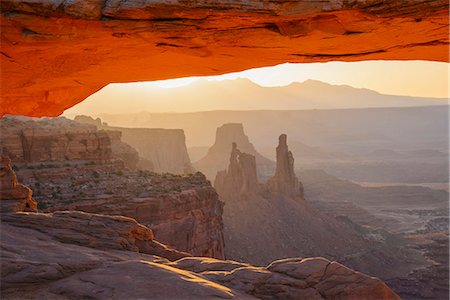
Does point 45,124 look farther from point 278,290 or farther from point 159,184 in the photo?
point 278,290

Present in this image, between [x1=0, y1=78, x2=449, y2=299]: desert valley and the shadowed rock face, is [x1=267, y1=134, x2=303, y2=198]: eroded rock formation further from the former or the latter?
A: [x1=0, y1=78, x2=449, y2=299]: desert valley

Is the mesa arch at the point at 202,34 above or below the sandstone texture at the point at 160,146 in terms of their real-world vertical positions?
above

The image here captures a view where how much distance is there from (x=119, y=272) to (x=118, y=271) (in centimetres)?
6

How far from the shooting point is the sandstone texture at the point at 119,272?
8.00 meters

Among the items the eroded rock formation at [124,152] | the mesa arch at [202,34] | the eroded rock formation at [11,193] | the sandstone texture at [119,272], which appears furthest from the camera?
the eroded rock formation at [124,152]

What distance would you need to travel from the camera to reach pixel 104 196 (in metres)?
23.8

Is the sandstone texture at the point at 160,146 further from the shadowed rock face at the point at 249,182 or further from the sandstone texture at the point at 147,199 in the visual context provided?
the sandstone texture at the point at 147,199

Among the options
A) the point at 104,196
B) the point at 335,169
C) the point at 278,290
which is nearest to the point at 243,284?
the point at 278,290

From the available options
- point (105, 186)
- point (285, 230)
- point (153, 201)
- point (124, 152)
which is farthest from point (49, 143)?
point (285, 230)

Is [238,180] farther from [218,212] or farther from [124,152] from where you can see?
[218,212]

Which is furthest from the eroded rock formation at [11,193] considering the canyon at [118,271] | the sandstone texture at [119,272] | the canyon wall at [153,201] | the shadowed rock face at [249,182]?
the shadowed rock face at [249,182]

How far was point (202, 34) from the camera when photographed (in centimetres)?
910

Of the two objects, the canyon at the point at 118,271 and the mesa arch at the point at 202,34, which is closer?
the canyon at the point at 118,271

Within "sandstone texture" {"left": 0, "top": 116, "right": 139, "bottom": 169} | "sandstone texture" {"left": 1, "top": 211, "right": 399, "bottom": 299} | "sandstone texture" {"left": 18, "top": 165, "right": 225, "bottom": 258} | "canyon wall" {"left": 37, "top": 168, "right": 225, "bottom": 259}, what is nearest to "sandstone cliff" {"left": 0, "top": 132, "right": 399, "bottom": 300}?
"sandstone texture" {"left": 1, "top": 211, "right": 399, "bottom": 299}
